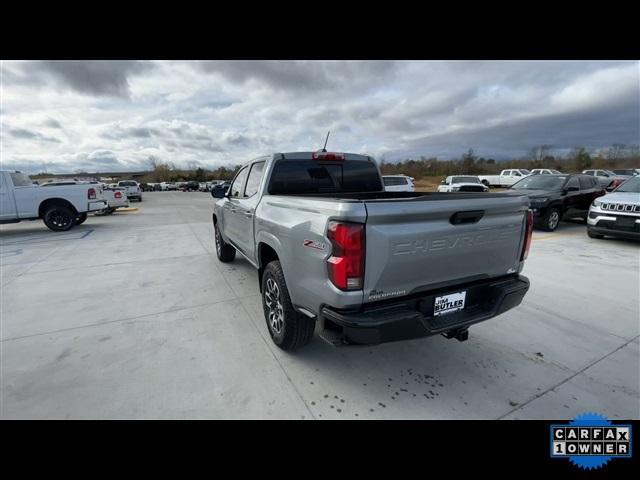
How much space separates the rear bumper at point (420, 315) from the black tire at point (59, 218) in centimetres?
1140

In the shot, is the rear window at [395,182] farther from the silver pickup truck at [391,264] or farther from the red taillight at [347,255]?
the red taillight at [347,255]

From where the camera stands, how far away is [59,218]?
9.73 m

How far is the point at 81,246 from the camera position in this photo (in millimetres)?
7609

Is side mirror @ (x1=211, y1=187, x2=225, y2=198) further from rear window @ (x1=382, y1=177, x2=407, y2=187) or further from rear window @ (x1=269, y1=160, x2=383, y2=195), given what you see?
rear window @ (x1=382, y1=177, x2=407, y2=187)

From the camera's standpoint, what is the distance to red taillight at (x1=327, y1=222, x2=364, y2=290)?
191 centimetres

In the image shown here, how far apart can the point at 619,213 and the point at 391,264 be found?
794 cm

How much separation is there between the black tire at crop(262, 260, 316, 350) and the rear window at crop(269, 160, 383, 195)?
3.57 ft

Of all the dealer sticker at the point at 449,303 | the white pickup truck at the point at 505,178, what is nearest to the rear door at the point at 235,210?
the dealer sticker at the point at 449,303

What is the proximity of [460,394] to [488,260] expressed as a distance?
1101 mm

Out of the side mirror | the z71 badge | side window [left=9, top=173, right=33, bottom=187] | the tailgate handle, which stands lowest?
the z71 badge

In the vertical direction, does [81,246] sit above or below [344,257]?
below

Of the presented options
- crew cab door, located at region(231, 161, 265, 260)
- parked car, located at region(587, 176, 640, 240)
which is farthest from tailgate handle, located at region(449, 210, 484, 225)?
parked car, located at region(587, 176, 640, 240)
